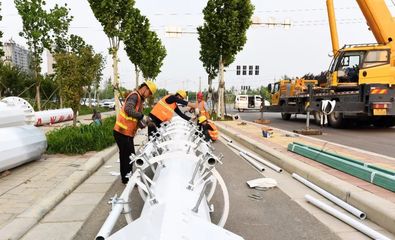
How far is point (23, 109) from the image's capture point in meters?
7.68

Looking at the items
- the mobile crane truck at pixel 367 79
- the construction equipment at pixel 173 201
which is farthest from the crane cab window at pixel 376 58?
the construction equipment at pixel 173 201

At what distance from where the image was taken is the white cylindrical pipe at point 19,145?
20.5ft

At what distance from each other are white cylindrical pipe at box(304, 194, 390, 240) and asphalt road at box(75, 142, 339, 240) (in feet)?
0.79

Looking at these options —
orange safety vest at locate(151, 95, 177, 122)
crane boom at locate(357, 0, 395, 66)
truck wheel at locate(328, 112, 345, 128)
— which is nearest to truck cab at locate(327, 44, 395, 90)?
crane boom at locate(357, 0, 395, 66)

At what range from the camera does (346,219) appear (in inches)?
176

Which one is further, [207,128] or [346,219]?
[207,128]

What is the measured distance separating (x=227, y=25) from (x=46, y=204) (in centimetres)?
1938

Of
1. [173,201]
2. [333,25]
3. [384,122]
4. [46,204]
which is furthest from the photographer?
[333,25]

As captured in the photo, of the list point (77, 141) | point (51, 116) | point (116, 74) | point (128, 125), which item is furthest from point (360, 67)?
point (51, 116)

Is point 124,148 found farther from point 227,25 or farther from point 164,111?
point 227,25


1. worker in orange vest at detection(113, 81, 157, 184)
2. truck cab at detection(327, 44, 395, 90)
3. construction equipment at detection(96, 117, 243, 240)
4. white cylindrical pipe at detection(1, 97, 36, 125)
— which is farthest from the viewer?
truck cab at detection(327, 44, 395, 90)

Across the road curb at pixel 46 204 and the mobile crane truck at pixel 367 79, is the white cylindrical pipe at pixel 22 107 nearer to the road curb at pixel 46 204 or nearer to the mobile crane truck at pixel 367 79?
the road curb at pixel 46 204

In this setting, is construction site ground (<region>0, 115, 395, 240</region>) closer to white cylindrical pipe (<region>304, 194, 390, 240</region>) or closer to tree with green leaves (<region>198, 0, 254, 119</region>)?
white cylindrical pipe (<region>304, 194, 390, 240</region>)

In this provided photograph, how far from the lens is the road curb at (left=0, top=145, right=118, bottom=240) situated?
12.6ft
